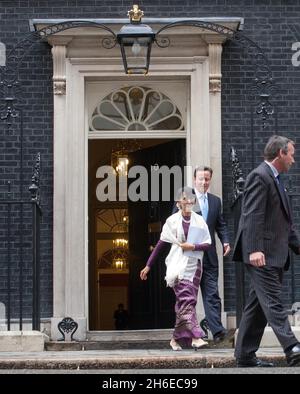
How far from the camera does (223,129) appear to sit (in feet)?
38.0

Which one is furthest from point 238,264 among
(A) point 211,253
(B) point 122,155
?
(B) point 122,155

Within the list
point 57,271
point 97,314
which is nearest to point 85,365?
point 57,271

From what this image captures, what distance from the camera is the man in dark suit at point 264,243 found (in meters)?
7.37

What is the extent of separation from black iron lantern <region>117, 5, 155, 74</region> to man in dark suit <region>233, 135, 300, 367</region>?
10.3 feet

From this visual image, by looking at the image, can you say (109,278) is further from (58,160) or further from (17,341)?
(17,341)

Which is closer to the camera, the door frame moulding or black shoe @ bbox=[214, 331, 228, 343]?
black shoe @ bbox=[214, 331, 228, 343]

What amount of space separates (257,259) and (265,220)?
1.04 ft

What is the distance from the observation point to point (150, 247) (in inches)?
507

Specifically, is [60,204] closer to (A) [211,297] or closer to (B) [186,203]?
(B) [186,203]

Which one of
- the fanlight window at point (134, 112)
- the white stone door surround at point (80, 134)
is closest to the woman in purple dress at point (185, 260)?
the white stone door surround at point (80, 134)

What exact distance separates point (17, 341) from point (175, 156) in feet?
11.7

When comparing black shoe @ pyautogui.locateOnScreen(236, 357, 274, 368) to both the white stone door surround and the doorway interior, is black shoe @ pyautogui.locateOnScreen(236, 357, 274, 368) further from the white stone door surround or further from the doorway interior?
the doorway interior

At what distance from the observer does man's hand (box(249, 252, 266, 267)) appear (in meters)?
7.34

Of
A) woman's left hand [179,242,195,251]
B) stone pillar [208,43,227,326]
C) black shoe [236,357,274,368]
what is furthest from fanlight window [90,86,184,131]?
black shoe [236,357,274,368]
